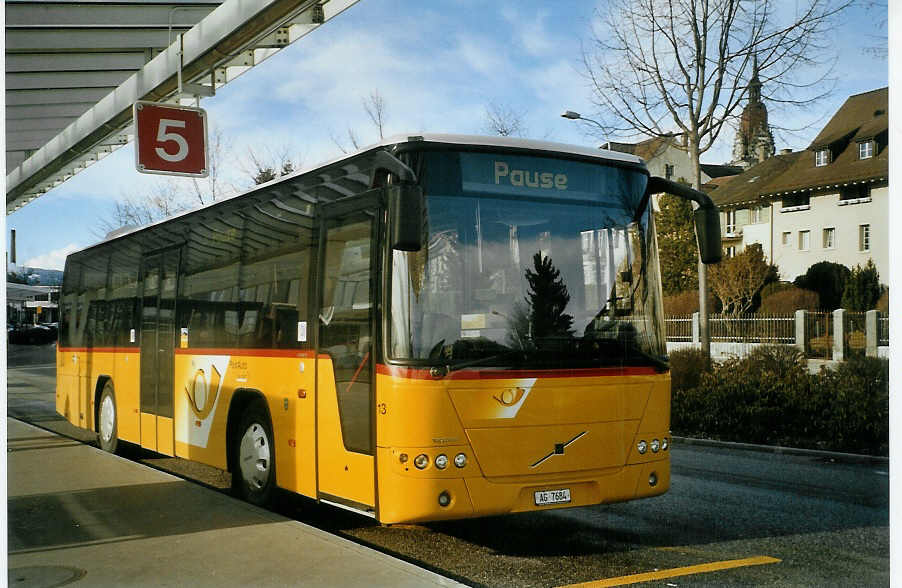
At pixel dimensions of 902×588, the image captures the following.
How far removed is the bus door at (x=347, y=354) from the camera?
7164mm

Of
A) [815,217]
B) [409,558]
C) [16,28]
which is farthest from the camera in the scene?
[815,217]

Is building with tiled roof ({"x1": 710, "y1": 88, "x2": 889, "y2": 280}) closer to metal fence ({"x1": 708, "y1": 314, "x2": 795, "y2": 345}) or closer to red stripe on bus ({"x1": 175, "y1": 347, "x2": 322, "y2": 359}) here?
metal fence ({"x1": 708, "y1": 314, "x2": 795, "y2": 345})

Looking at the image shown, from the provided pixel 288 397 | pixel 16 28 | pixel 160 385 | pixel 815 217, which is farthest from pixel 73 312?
pixel 815 217

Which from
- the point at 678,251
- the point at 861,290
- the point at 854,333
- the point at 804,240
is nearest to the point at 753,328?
the point at 804,240

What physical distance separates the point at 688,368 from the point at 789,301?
3.77 meters

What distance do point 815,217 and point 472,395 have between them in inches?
608

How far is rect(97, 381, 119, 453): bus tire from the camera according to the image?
13.6 m

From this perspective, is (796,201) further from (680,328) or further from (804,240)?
(680,328)

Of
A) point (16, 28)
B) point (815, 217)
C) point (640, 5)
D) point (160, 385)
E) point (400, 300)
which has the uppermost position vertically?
point (640, 5)

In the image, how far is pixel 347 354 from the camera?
7.45m

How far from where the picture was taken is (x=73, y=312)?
1570 cm

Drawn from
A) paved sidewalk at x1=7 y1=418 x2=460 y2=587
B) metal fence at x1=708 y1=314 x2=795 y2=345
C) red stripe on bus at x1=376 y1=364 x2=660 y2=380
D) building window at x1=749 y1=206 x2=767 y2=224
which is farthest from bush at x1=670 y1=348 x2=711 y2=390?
red stripe on bus at x1=376 y1=364 x2=660 y2=380

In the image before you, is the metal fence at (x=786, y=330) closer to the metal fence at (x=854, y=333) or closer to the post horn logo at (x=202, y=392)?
the metal fence at (x=854, y=333)
